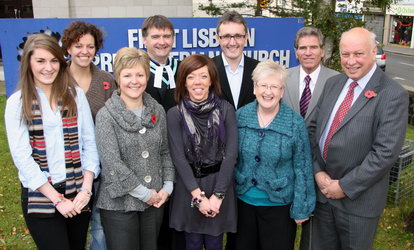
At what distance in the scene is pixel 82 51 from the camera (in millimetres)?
3068

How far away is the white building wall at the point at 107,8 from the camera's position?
7.88 m

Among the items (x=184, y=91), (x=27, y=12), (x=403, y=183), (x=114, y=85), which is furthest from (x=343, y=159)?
(x=27, y=12)

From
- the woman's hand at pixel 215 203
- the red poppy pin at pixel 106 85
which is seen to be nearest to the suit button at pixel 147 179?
the woman's hand at pixel 215 203

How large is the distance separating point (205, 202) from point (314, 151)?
95cm

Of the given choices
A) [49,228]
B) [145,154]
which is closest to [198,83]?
[145,154]

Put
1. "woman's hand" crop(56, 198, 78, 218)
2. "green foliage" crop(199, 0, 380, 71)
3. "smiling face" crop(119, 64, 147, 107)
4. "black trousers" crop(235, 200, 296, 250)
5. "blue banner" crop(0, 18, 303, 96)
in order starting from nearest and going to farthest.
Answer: "woman's hand" crop(56, 198, 78, 218)
"smiling face" crop(119, 64, 147, 107)
"black trousers" crop(235, 200, 296, 250)
"blue banner" crop(0, 18, 303, 96)
"green foliage" crop(199, 0, 380, 71)

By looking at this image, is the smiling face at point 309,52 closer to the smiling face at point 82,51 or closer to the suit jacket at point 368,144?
the suit jacket at point 368,144

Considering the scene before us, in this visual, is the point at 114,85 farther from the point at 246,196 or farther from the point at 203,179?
the point at 246,196

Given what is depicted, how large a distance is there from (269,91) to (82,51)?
58.4 inches

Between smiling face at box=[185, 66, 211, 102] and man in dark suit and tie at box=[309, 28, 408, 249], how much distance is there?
95cm

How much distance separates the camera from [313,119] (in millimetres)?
3191

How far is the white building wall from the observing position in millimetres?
7883

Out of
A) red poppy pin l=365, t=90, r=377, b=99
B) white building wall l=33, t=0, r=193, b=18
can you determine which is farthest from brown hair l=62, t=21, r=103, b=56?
white building wall l=33, t=0, r=193, b=18

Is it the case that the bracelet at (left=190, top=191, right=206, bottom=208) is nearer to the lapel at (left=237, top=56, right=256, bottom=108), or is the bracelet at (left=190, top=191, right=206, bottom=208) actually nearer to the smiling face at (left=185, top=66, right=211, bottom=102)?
the smiling face at (left=185, top=66, right=211, bottom=102)
